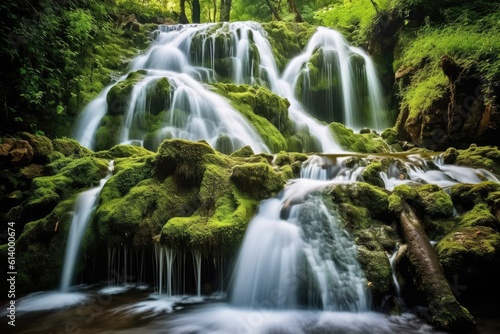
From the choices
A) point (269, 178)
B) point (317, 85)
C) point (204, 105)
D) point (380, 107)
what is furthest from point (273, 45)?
point (269, 178)

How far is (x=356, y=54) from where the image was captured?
13.7m

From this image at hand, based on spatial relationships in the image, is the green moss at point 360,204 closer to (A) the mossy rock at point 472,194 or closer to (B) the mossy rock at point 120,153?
(A) the mossy rock at point 472,194

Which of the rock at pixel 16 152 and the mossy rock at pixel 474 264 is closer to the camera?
the mossy rock at pixel 474 264

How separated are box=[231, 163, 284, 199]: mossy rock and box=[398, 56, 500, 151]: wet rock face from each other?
6.04 meters

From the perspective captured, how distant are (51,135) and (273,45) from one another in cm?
1020

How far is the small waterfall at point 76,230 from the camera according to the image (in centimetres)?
451

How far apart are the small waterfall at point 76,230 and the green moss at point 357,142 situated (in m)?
7.26

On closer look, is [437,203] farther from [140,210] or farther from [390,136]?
[390,136]

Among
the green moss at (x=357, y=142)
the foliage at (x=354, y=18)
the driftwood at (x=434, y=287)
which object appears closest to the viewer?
the driftwood at (x=434, y=287)

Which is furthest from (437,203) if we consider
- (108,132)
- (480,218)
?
(108,132)

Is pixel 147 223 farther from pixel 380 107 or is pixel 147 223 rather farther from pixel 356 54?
pixel 356 54

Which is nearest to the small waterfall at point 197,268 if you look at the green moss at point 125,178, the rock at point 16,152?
the green moss at point 125,178

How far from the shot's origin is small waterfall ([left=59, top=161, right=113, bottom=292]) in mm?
4508

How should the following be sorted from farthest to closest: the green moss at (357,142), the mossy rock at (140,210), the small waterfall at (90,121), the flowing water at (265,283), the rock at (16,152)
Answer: the green moss at (357,142) → the small waterfall at (90,121) → the rock at (16,152) → the mossy rock at (140,210) → the flowing water at (265,283)
